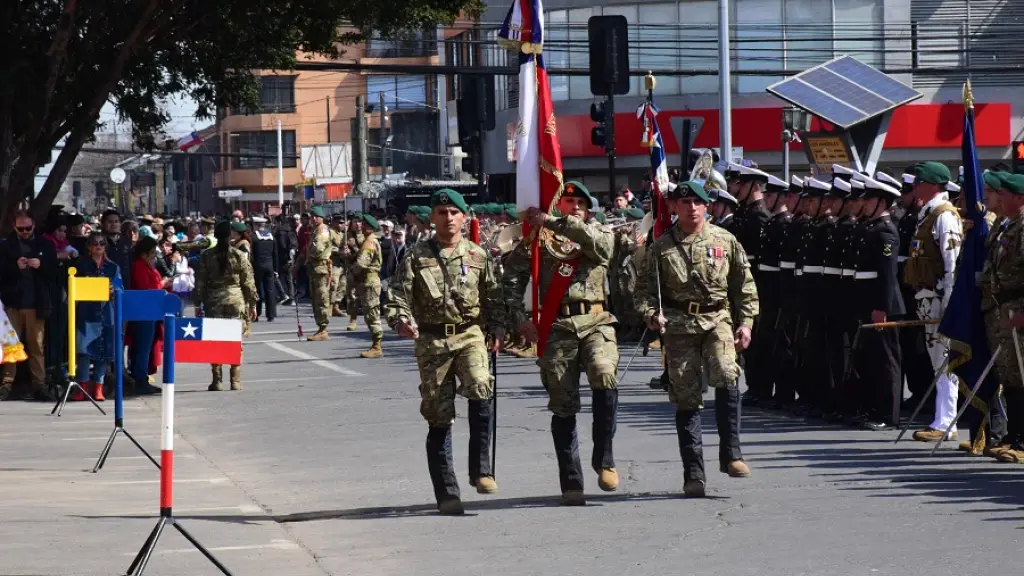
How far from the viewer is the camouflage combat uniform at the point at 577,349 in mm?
10336

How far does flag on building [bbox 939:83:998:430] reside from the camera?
39.4ft

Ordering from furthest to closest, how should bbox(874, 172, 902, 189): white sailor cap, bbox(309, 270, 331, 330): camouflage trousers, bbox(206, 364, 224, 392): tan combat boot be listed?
bbox(309, 270, 331, 330): camouflage trousers
bbox(206, 364, 224, 392): tan combat boot
bbox(874, 172, 902, 189): white sailor cap

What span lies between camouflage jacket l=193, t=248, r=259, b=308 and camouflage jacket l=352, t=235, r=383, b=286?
14.8 ft

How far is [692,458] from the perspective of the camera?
409 inches

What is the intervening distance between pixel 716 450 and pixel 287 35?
1073cm

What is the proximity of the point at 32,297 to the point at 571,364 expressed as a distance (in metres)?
10.4

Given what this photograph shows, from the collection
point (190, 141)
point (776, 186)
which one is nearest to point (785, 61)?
point (776, 186)

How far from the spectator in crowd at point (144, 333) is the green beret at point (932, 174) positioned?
31.6 feet

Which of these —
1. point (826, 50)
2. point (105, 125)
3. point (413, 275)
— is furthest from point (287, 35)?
point (826, 50)

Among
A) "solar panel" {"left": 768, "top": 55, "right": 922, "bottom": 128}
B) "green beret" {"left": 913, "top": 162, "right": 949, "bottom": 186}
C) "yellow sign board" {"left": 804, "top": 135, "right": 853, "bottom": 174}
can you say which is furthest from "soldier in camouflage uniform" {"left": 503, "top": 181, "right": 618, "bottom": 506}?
"yellow sign board" {"left": 804, "top": 135, "right": 853, "bottom": 174}

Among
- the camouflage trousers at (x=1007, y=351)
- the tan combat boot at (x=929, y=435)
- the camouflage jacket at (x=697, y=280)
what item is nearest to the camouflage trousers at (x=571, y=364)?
the camouflage jacket at (x=697, y=280)

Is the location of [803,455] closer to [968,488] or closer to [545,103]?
[968,488]

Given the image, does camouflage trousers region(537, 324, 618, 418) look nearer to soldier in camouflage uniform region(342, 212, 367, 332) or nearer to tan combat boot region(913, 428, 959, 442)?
tan combat boot region(913, 428, 959, 442)

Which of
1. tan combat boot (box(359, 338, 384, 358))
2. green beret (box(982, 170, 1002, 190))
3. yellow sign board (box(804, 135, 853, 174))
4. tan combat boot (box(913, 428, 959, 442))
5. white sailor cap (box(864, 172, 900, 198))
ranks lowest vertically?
tan combat boot (box(359, 338, 384, 358))
